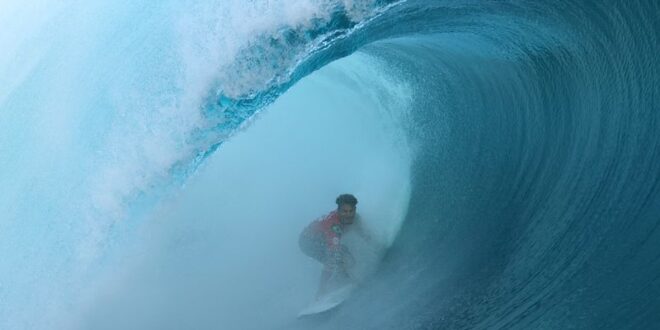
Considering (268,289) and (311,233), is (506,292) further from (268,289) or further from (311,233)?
(268,289)

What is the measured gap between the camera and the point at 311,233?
5648 mm

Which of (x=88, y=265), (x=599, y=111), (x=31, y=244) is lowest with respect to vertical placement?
(x=599, y=111)

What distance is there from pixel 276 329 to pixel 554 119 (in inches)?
113

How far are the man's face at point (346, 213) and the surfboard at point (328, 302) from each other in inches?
22.8

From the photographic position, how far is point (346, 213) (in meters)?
5.65

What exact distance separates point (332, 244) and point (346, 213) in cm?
31

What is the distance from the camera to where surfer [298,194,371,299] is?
5586 mm

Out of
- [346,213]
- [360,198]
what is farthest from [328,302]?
[360,198]

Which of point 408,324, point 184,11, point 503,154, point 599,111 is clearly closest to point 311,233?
point 408,324

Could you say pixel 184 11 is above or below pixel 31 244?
above

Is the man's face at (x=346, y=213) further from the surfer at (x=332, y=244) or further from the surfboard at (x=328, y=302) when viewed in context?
the surfboard at (x=328, y=302)

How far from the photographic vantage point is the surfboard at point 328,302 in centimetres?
549

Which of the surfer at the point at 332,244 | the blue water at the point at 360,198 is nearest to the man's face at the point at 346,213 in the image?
the surfer at the point at 332,244

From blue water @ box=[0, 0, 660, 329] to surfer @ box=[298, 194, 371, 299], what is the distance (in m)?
0.26
